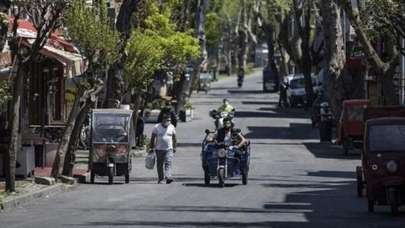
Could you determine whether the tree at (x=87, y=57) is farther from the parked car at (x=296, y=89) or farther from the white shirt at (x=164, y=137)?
the parked car at (x=296, y=89)

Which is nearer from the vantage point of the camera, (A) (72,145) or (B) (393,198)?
(B) (393,198)

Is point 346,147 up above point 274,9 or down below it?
below

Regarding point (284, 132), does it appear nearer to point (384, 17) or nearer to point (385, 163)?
point (384, 17)

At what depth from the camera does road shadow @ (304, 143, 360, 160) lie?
4138 centimetres

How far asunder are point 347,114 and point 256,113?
28287 mm

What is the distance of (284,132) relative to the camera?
5578 cm

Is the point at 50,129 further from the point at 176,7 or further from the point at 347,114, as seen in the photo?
the point at 176,7

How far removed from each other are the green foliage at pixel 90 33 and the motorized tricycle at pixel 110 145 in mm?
1583

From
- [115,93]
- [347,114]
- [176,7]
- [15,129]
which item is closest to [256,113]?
[176,7]

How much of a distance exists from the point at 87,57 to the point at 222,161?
4.79 meters

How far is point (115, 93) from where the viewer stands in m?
37.4

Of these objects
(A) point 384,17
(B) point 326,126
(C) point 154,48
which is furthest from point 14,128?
(B) point 326,126

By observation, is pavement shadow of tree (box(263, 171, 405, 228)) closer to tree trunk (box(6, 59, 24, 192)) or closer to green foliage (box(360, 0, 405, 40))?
tree trunk (box(6, 59, 24, 192))

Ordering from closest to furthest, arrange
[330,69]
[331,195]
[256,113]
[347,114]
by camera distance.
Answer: [331,195] < [347,114] < [330,69] < [256,113]
